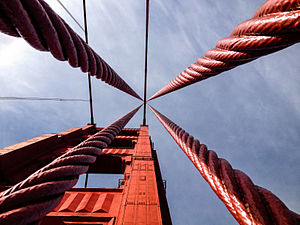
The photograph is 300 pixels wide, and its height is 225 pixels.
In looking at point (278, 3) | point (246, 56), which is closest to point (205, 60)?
point (246, 56)

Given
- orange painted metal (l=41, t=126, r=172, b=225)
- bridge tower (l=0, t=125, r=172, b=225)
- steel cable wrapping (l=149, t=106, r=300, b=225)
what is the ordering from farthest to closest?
bridge tower (l=0, t=125, r=172, b=225), orange painted metal (l=41, t=126, r=172, b=225), steel cable wrapping (l=149, t=106, r=300, b=225)

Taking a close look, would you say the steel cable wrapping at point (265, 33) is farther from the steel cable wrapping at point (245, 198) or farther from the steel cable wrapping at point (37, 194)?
the steel cable wrapping at point (37, 194)

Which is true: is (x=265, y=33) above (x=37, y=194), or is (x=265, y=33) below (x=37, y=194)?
above

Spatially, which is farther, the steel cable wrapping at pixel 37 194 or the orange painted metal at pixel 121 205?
the orange painted metal at pixel 121 205

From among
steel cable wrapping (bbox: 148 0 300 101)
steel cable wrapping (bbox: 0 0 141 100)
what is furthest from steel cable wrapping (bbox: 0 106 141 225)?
steel cable wrapping (bbox: 148 0 300 101)

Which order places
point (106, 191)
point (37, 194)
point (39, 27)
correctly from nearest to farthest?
point (37, 194) < point (39, 27) < point (106, 191)

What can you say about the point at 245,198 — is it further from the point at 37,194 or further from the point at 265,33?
the point at 37,194

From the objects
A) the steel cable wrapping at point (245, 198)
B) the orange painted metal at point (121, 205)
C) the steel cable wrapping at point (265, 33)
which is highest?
the steel cable wrapping at point (265, 33)

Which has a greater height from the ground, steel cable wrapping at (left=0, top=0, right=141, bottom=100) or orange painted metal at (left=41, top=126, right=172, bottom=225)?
steel cable wrapping at (left=0, top=0, right=141, bottom=100)

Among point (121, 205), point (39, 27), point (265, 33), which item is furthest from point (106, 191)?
point (265, 33)

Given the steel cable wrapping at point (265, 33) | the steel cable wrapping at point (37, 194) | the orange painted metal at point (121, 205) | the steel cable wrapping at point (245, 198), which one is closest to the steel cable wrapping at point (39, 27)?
the steel cable wrapping at point (37, 194)

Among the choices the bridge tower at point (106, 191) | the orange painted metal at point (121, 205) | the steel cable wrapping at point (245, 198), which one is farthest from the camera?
the bridge tower at point (106, 191)

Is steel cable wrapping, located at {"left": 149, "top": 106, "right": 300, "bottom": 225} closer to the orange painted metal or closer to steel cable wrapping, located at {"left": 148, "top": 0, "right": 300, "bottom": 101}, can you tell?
steel cable wrapping, located at {"left": 148, "top": 0, "right": 300, "bottom": 101}

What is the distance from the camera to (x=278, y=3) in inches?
35.2
